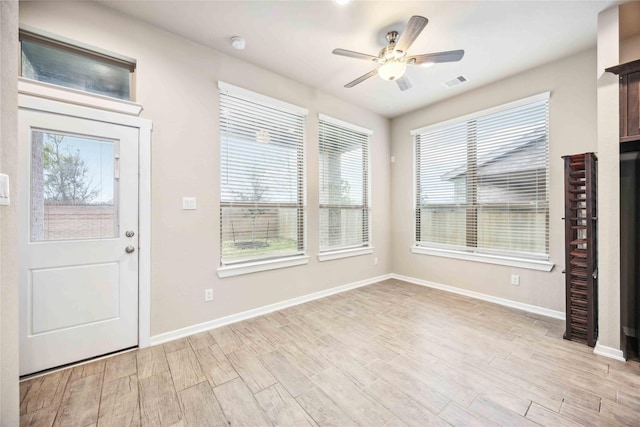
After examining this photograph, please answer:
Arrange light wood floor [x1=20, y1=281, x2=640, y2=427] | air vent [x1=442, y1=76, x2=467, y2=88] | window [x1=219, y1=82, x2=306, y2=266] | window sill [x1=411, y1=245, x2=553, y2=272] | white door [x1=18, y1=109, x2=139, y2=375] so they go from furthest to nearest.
A: air vent [x1=442, y1=76, x2=467, y2=88]
window sill [x1=411, y1=245, x2=553, y2=272]
window [x1=219, y1=82, x2=306, y2=266]
white door [x1=18, y1=109, x2=139, y2=375]
light wood floor [x1=20, y1=281, x2=640, y2=427]

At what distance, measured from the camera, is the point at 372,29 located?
2.43m

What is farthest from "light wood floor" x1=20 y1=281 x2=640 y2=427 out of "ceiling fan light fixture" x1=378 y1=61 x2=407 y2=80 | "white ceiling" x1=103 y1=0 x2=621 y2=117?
"white ceiling" x1=103 y1=0 x2=621 y2=117

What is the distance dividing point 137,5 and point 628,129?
427 cm

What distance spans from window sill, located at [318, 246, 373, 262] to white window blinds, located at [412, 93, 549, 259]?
37.5 inches

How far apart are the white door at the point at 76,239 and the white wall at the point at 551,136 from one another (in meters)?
4.13

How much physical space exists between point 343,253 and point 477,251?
1993 millimetres

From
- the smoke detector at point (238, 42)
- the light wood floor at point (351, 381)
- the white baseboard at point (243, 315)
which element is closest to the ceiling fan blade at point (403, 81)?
the smoke detector at point (238, 42)

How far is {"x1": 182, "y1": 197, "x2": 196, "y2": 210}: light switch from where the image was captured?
A: 258 centimetres

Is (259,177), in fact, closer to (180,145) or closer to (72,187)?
(180,145)

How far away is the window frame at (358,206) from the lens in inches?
149

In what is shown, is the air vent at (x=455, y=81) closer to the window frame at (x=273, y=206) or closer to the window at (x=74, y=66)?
the window frame at (x=273, y=206)

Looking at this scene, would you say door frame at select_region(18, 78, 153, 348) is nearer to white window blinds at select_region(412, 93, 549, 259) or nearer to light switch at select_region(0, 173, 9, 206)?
light switch at select_region(0, 173, 9, 206)

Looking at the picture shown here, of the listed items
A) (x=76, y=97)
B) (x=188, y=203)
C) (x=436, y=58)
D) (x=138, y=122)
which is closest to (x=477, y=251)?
(x=436, y=58)

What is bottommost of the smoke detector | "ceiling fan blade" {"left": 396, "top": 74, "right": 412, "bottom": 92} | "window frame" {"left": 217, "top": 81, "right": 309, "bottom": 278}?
"window frame" {"left": 217, "top": 81, "right": 309, "bottom": 278}
